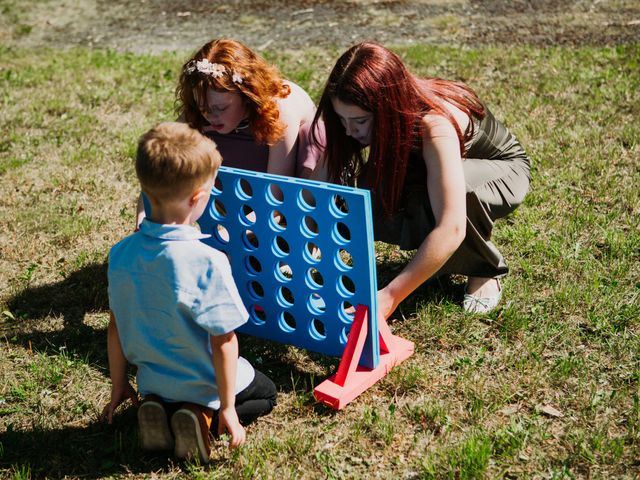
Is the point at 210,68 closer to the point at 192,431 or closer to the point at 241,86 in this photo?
the point at 241,86

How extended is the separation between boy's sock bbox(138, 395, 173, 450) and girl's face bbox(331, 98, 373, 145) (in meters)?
1.34

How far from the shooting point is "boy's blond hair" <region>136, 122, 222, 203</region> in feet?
7.88

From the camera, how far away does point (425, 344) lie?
3.43m

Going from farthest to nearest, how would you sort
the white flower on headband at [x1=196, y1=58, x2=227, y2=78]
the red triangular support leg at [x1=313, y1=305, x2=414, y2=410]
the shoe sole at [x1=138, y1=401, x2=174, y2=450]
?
the white flower on headband at [x1=196, y1=58, x2=227, y2=78] < the red triangular support leg at [x1=313, y1=305, x2=414, y2=410] < the shoe sole at [x1=138, y1=401, x2=174, y2=450]

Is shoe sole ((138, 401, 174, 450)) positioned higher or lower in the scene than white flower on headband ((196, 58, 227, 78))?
lower

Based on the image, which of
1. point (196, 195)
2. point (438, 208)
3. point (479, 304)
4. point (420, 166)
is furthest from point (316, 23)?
point (196, 195)

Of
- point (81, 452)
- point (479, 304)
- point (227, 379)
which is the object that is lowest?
point (81, 452)

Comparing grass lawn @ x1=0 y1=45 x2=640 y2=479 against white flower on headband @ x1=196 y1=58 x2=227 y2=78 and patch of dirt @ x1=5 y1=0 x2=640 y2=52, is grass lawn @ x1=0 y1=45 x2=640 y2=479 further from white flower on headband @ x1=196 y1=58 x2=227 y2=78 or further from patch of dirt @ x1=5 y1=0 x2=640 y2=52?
patch of dirt @ x1=5 y1=0 x2=640 y2=52

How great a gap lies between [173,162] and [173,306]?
0.48 metres

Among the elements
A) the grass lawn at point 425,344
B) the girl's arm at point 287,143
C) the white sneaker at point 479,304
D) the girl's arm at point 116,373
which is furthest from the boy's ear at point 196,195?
the white sneaker at point 479,304

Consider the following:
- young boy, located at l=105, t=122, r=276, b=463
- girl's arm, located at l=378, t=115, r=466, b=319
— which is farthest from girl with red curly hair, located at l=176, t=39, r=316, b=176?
young boy, located at l=105, t=122, r=276, b=463

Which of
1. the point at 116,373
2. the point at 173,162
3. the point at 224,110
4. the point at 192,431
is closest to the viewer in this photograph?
the point at 173,162

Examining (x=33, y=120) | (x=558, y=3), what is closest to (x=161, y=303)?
(x=33, y=120)

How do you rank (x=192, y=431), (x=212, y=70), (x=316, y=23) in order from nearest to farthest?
(x=192, y=431) < (x=212, y=70) < (x=316, y=23)
